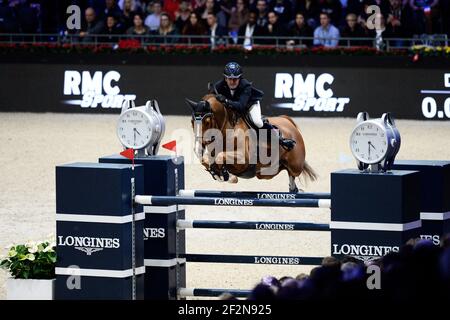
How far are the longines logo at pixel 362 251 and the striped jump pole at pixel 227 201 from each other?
0.37 metres

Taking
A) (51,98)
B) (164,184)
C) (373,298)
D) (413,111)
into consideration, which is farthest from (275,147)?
(51,98)

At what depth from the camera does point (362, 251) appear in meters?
7.18

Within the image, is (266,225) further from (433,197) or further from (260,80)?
(260,80)

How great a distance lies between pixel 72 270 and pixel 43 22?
656 inches

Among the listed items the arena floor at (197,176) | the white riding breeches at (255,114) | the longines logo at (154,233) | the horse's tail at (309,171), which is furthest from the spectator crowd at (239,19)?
the longines logo at (154,233)

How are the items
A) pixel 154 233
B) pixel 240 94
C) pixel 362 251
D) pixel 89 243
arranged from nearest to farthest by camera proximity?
pixel 362 251, pixel 89 243, pixel 154 233, pixel 240 94

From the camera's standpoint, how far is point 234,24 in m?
22.6

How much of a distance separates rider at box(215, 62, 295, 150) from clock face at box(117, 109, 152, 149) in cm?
309

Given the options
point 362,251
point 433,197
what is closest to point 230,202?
point 362,251

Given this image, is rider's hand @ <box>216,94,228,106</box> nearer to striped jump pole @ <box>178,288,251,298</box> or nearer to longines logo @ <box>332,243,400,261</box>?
striped jump pole @ <box>178,288,251,298</box>

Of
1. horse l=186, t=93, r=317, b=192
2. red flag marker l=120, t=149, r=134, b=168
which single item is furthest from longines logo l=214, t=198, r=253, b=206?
horse l=186, t=93, r=317, b=192

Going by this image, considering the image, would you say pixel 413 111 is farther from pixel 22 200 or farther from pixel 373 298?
pixel 373 298

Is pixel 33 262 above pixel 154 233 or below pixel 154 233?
below

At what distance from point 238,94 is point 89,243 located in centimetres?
419
